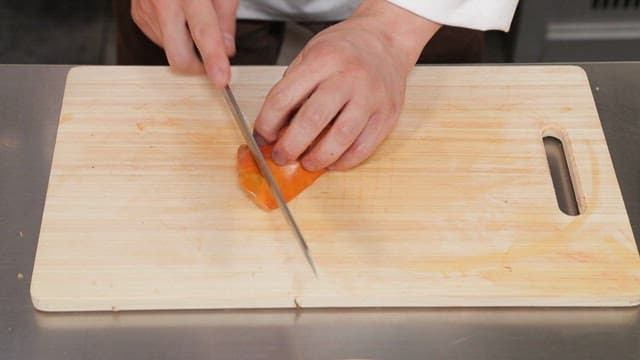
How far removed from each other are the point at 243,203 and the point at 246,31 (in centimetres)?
44

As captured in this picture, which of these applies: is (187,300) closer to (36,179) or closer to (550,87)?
(36,179)

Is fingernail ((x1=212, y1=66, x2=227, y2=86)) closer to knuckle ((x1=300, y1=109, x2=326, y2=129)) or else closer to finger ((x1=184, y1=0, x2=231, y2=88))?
finger ((x1=184, y1=0, x2=231, y2=88))

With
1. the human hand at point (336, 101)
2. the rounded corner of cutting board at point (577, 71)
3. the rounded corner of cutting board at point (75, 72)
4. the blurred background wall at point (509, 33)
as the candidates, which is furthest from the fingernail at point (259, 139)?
the blurred background wall at point (509, 33)

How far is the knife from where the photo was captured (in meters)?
0.90

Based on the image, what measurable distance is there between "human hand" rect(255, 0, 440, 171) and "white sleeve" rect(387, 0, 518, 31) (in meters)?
0.06

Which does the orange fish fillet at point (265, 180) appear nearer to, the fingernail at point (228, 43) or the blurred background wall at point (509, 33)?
the fingernail at point (228, 43)

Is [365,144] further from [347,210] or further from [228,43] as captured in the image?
[228,43]

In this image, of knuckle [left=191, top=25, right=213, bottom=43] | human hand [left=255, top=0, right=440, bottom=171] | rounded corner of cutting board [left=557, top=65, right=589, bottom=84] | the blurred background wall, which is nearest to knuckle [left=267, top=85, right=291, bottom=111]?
human hand [left=255, top=0, right=440, bottom=171]

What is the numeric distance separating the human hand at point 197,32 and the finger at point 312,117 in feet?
0.34

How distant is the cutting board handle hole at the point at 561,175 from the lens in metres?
1.00

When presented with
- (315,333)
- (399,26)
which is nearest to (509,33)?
(399,26)

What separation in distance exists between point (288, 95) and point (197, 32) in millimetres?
138

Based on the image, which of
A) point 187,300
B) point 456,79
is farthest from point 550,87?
point 187,300

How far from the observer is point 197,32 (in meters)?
1.02
